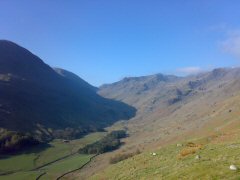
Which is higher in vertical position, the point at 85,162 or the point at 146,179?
the point at 146,179

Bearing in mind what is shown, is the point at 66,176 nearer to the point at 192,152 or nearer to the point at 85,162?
the point at 85,162

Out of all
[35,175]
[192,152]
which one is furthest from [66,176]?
[192,152]

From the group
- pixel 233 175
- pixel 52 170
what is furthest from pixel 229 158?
pixel 52 170

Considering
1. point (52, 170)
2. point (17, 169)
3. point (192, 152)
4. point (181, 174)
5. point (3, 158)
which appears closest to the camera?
point (181, 174)

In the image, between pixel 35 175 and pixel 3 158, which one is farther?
pixel 3 158

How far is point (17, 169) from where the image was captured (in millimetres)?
159250

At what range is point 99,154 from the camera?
198125 mm

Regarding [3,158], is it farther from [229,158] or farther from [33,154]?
[229,158]

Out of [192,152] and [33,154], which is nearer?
[192,152]

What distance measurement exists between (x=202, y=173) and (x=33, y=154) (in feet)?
573

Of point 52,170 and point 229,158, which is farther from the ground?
point 229,158

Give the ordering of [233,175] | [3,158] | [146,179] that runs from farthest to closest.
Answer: [3,158] → [146,179] → [233,175]

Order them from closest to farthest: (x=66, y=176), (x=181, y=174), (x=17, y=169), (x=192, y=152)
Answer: (x=181, y=174) < (x=192, y=152) < (x=66, y=176) < (x=17, y=169)

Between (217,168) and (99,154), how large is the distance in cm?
16710
